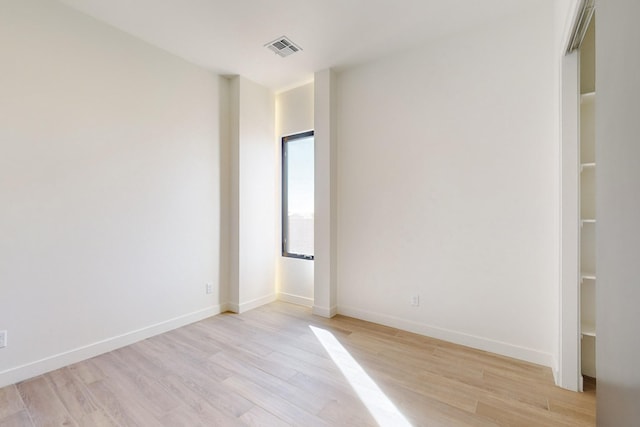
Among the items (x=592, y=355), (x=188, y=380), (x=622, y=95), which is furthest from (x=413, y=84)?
(x=188, y=380)

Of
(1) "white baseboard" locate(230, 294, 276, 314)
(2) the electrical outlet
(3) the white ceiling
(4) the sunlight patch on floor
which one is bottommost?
(4) the sunlight patch on floor

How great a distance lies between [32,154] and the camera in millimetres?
2125

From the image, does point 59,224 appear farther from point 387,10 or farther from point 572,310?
point 572,310

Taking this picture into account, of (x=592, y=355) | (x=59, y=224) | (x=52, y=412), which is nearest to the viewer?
(x=52, y=412)

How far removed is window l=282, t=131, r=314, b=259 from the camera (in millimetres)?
3787

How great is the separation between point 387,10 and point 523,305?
2635 millimetres

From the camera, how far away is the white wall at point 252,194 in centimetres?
350

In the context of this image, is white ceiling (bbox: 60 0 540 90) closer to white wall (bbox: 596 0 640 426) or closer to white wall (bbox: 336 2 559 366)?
white wall (bbox: 336 2 559 366)

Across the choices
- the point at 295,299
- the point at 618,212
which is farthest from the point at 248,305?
the point at 618,212

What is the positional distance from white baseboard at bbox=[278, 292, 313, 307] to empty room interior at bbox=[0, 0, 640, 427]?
26 cm

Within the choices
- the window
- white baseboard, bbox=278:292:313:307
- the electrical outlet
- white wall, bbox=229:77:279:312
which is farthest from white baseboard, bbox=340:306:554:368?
white wall, bbox=229:77:279:312

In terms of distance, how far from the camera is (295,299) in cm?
381

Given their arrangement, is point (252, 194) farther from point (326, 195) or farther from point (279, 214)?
point (326, 195)

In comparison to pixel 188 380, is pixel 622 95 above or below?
above
